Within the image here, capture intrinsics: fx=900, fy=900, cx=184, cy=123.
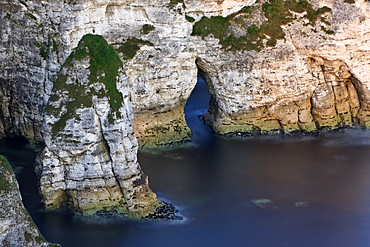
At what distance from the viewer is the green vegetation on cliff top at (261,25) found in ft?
189

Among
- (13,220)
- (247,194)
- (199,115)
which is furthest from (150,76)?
(13,220)

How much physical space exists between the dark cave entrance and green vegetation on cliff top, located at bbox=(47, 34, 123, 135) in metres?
11.5

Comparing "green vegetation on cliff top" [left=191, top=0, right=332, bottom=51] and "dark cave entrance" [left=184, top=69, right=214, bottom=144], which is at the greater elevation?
"green vegetation on cliff top" [left=191, top=0, right=332, bottom=51]

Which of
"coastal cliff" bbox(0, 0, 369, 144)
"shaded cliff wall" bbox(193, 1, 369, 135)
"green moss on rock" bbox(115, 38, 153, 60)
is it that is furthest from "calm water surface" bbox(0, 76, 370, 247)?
"green moss on rock" bbox(115, 38, 153, 60)

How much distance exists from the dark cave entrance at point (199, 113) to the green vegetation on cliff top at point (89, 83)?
37.7 feet

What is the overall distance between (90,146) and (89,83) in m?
3.43

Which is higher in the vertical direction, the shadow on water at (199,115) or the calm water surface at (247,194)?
the shadow on water at (199,115)

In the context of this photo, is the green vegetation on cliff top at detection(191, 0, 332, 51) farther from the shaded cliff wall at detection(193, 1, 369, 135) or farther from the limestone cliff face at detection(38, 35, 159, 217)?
the limestone cliff face at detection(38, 35, 159, 217)

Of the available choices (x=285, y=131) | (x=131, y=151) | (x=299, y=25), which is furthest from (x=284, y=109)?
(x=131, y=151)

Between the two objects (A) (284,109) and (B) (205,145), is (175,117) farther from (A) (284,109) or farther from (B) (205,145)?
(A) (284,109)

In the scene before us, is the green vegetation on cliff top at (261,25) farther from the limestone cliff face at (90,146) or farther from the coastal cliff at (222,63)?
the limestone cliff face at (90,146)

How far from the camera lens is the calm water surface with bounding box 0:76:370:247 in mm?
47062

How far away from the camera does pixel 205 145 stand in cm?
5884

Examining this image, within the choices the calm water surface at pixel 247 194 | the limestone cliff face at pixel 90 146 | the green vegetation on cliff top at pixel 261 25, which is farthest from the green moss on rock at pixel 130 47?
the calm water surface at pixel 247 194
